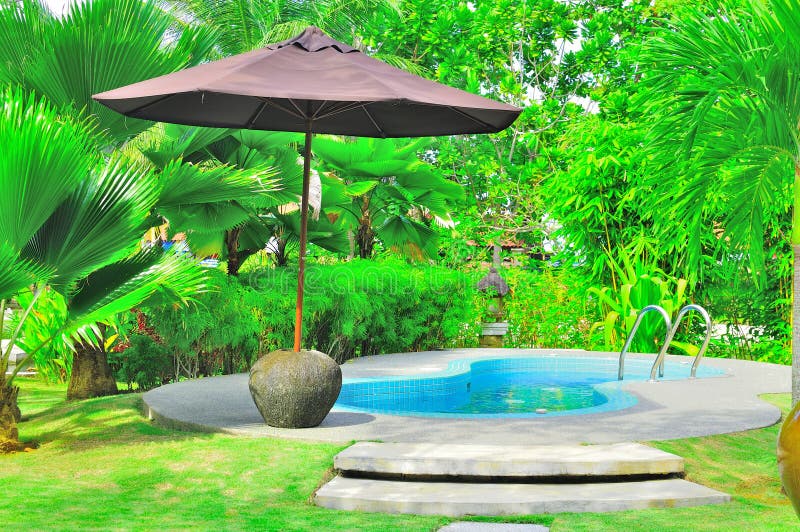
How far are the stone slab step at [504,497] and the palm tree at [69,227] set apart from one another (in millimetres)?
2301

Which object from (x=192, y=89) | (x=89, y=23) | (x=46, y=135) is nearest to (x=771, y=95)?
(x=192, y=89)

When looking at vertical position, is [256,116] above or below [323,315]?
above

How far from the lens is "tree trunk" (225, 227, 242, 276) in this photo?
1098 centimetres

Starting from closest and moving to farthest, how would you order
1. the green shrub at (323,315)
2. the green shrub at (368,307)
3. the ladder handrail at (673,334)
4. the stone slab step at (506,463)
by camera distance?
the stone slab step at (506,463) → the ladder handrail at (673,334) → the green shrub at (323,315) → the green shrub at (368,307)

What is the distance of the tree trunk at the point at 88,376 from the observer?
946cm

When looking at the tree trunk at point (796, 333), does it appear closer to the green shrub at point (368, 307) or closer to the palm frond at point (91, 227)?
the palm frond at point (91, 227)

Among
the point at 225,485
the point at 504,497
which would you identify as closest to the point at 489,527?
the point at 504,497

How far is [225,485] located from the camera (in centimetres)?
523

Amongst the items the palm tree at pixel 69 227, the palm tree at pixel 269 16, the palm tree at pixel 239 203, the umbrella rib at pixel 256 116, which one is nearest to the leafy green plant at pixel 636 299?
the palm tree at pixel 239 203

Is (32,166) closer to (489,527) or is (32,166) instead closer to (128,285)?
(128,285)

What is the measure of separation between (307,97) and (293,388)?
7.64ft

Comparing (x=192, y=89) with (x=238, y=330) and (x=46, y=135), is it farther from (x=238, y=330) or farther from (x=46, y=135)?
(x=238, y=330)

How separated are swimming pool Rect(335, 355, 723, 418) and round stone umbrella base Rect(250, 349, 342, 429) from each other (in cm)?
110

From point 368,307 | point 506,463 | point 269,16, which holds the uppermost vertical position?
point 269,16
